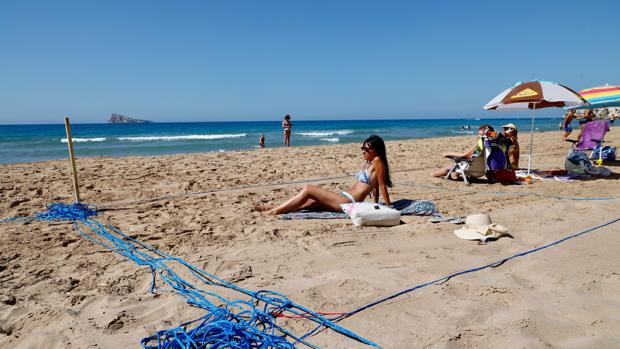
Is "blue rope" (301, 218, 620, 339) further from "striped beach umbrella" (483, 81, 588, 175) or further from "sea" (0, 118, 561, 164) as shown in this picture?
"sea" (0, 118, 561, 164)

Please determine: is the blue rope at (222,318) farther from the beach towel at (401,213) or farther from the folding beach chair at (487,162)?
the folding beach chair at (487,162)

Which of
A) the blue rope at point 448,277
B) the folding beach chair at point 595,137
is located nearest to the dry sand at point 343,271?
the blue rope at point 448,277

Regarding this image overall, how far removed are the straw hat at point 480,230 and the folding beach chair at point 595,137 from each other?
18.5 feet

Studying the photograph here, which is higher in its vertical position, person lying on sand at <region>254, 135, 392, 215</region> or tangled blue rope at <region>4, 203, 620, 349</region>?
person lying on sand at <region>254, 135, 392, 215</region>

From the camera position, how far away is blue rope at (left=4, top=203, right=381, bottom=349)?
2.00 m

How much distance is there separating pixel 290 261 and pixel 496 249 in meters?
1.78

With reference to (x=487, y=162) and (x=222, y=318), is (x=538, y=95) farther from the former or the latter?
(x=222, y=318)

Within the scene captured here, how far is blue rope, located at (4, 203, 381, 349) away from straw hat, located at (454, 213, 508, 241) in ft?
6.33

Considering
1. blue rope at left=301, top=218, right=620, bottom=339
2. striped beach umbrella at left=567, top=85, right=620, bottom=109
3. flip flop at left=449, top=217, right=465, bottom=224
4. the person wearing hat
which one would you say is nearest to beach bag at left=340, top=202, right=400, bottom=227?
flip flop at left=449, top=217, right=465, bottom=224

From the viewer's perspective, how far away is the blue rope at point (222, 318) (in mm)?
2004

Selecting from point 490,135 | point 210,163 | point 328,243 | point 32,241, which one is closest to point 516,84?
point 490,135

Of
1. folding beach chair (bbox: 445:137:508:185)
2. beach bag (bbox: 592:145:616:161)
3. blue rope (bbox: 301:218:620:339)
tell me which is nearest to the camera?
blue rope (bbox: 301:218:620:339)

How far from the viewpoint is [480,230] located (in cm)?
354

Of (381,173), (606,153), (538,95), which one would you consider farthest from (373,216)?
(606,153)
